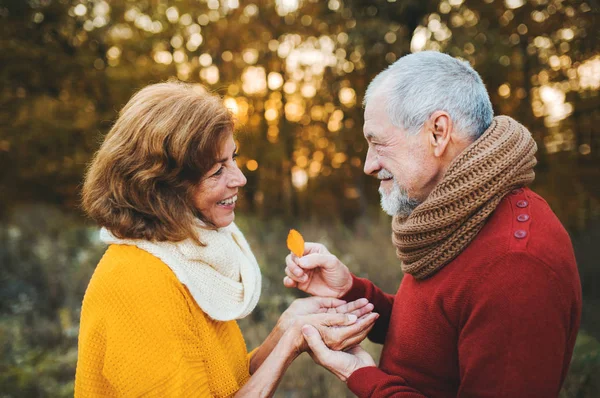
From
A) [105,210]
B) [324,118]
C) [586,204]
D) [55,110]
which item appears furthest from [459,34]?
[55,110]

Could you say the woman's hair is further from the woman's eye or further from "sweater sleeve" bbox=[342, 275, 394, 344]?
"sweater sleeve" bbox=[342, 275, 394, 344]

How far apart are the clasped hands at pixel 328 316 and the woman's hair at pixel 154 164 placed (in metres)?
0.66

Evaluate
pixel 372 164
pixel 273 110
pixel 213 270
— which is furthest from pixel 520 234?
pixel 273 110

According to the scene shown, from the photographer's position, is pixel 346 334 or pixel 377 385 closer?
pixel 377 385

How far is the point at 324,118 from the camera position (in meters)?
15.5

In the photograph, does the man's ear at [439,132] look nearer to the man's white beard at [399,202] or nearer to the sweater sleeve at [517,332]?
the man's white beard at [399,202]

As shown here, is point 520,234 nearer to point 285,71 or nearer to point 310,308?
point 310,308

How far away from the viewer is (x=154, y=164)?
6.86 feet

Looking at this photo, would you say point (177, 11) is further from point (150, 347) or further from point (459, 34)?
point (150, 347)

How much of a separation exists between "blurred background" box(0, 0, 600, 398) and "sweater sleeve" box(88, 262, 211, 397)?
1020mm

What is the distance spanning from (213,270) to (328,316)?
60cm

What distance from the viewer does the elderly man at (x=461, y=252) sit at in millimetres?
1543

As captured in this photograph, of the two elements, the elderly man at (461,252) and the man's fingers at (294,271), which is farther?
the man's fingers at (294,271)

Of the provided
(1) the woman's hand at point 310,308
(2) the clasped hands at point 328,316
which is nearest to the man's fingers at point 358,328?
(2) the clasped hands at point 328,316
